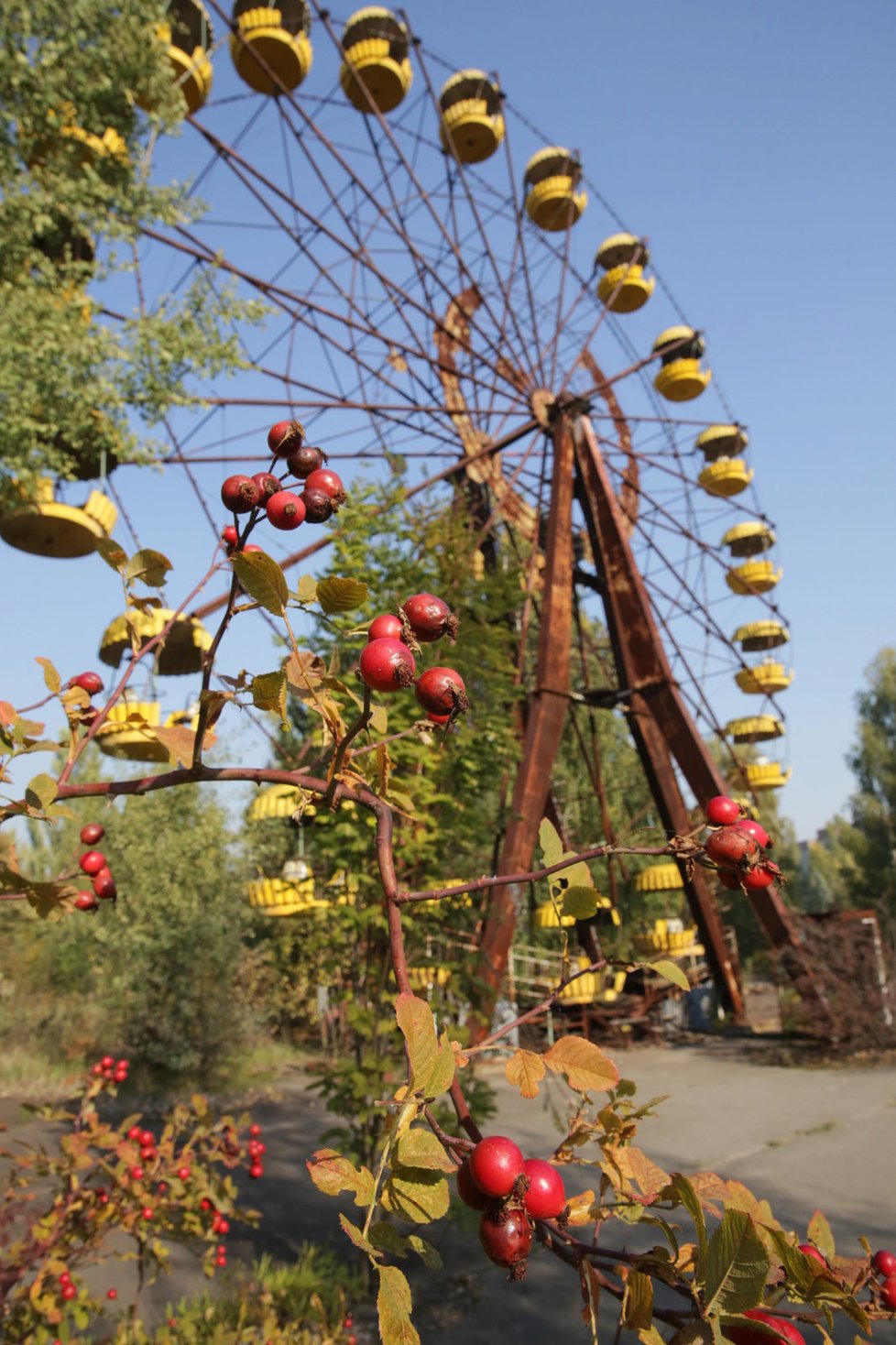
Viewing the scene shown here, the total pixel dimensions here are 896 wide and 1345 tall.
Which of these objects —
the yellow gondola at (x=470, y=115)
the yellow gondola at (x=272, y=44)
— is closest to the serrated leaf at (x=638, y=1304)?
the yellow gondola at (x=272, y=44)

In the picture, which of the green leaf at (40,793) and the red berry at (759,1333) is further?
the green leaf at (40,793)

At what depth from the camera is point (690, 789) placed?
803cm

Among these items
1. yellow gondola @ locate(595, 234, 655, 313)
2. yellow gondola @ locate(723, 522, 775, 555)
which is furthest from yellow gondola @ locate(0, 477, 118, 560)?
yellow gondola @ locate(723, 522, 775, 555)

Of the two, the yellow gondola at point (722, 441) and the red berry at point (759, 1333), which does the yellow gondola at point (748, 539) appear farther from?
the red berry at point (759, 1333)

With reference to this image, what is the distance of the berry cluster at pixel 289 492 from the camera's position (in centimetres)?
75

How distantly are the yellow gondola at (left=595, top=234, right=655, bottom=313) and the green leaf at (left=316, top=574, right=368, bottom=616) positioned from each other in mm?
11781

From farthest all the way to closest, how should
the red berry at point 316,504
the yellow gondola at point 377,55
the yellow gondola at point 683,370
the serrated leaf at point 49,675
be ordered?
the yellow gondola at point 683,370 < the yellow gondola at point 377,55 < the serrated leaf at point 49,675 < the red berry at point 316,504

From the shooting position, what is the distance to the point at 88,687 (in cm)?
111

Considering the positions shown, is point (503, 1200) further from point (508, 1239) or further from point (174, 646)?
point (174, 646)

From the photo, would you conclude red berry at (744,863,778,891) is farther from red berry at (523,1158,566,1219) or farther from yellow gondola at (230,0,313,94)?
yellow gondola at (230,0,313,94)

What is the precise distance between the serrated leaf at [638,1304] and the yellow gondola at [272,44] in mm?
9690

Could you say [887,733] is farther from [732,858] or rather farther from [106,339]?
[732,858]

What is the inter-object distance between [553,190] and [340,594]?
39.3ft

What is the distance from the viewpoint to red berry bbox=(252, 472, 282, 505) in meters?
0.76
